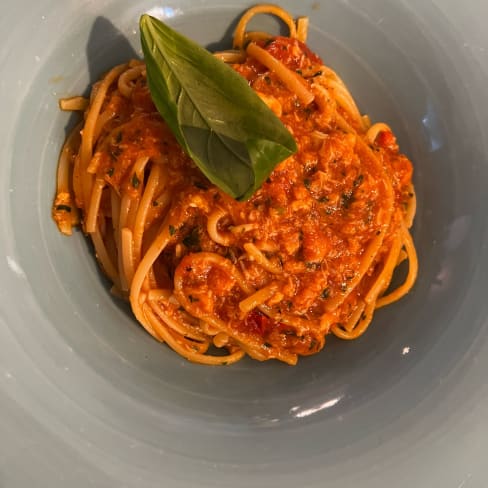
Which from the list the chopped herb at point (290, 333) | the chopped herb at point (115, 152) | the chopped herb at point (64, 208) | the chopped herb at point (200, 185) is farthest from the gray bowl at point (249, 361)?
the chopped herb at point (200, 185)

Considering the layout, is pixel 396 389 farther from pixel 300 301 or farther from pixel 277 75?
pixel 277 75

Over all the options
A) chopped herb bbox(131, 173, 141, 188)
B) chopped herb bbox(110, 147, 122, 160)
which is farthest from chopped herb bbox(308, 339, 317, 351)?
chopped herb bbox(110, 147, 122, 160)

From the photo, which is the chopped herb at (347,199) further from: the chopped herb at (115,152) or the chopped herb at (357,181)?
the chopped herb at (115,152)

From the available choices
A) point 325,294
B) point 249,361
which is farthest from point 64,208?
point 325,294

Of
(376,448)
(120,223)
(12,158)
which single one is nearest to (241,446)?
(376,448)

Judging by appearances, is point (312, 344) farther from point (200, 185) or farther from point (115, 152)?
point (115, 152)

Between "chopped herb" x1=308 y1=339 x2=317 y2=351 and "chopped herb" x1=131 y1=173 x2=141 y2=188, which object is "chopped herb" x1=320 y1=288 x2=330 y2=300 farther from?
"chopped herb" x1=131 y1=173 x2=141 y2=188
